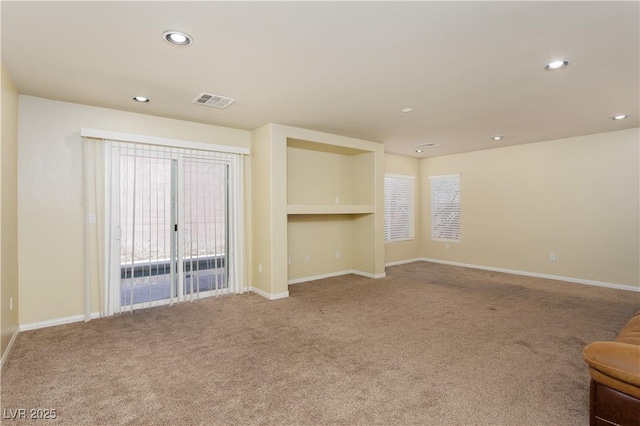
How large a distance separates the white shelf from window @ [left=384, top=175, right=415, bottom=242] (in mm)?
1370

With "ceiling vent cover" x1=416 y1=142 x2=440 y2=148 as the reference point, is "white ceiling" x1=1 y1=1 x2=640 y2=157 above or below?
below

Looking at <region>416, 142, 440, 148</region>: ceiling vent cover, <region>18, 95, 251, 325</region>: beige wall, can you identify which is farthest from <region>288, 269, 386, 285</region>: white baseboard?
<region>18, 95, 251, 325</region>: beige wall

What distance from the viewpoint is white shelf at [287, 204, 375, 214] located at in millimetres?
5085

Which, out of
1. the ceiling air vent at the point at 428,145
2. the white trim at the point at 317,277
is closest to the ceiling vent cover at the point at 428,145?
the ceiling air vent at the point at 428,145

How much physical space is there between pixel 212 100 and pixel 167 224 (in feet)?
5.70

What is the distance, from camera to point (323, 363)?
9.04ft

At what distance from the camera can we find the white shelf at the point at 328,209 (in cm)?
509

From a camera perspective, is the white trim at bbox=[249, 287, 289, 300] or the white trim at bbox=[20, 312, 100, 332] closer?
the white trim at bbox=[20, 312, 100, 332]

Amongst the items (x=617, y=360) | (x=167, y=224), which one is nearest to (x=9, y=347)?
(x=167, y=224)

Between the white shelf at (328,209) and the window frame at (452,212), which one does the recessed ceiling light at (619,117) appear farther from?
the white shelf at (328,209)

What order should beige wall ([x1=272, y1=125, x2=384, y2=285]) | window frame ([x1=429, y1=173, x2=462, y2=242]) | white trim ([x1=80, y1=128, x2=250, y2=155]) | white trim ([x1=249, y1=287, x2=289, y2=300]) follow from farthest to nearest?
window frame ([x1=429, y1=173, x2=462, y2=242])
beige wall ([x1=272, y1=125, x2=384, y2=285])
white trim ([x1=249, y1=287, x2=289, y2=300])
white trim ([x1=80, y1=128, x2=250, y2=155])

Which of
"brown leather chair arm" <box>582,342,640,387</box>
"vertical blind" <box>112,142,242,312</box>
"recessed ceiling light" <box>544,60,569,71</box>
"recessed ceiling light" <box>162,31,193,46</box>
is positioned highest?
"recessed ceiling light" <box>162,31,193,46</box>

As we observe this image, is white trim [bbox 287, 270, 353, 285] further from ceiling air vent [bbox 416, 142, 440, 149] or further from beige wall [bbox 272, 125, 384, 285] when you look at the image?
ceiling air vent [bbox 416, 142, 440, 149]

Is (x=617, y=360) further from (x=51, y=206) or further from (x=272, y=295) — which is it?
(x=51, y=206)
